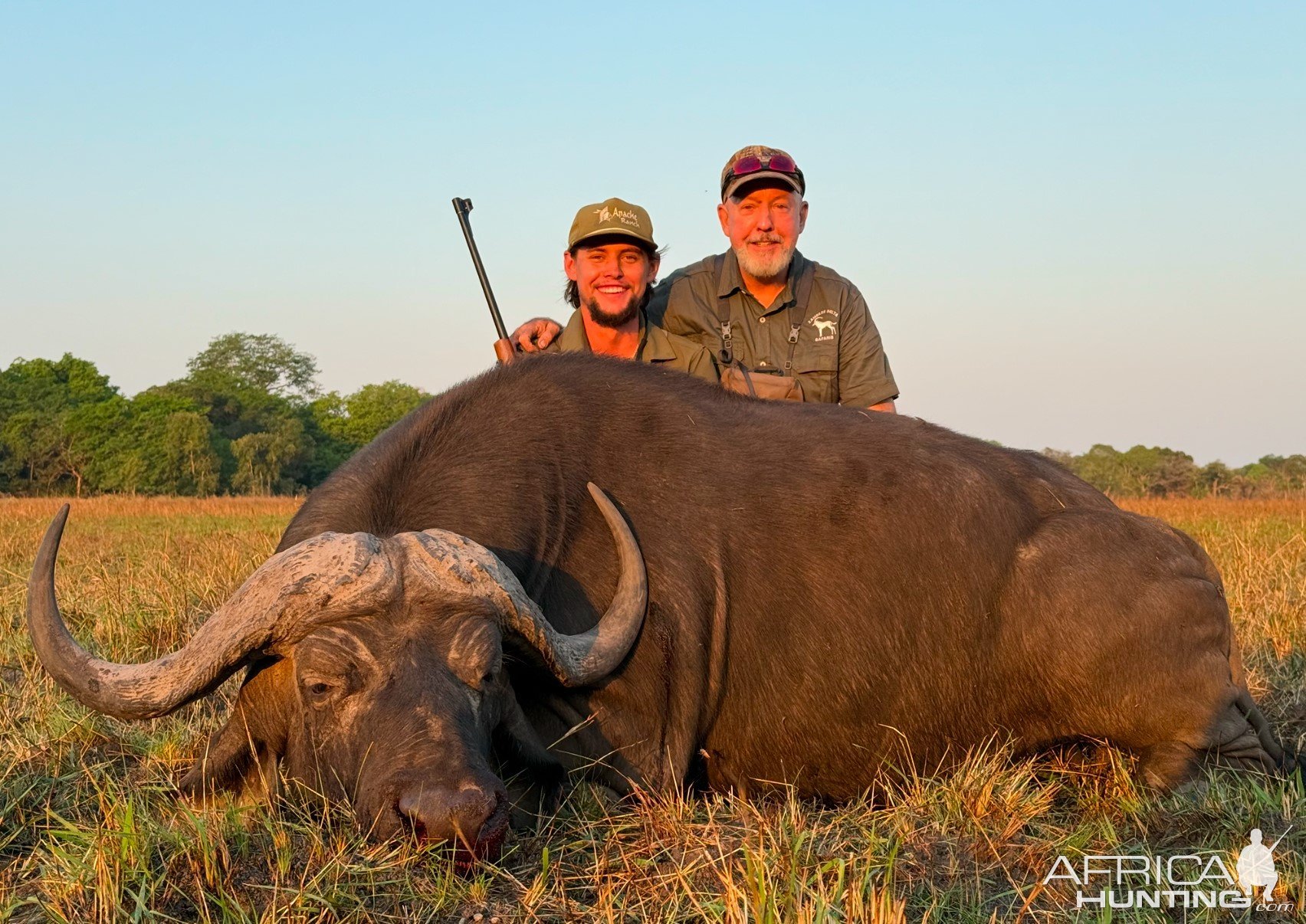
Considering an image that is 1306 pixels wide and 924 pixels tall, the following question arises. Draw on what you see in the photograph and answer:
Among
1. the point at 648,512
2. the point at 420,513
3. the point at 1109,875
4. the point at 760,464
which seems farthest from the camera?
the point at 760,464

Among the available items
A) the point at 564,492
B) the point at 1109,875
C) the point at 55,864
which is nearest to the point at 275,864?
the point at 55,864

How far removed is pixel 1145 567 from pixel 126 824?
370 cm

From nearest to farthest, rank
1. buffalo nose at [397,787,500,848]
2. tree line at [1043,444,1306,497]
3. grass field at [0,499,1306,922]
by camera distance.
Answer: grass field at [0,499,1306,922] < buffalo nose at [397,787,500,848] < tree line at [1043,444,1306,497]

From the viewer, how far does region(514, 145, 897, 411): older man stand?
7.29 meters

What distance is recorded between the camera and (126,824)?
305 centimetres

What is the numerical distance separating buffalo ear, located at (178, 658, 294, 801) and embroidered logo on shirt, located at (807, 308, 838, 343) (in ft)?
15.0

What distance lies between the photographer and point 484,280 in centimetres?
748

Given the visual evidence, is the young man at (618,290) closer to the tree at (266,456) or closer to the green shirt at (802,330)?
the green shirt at (802,330)

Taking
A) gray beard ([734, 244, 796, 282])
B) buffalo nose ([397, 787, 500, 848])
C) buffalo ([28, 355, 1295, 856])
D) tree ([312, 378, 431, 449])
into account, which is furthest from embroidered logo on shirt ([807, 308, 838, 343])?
tree ([312, 378, 431, 449])

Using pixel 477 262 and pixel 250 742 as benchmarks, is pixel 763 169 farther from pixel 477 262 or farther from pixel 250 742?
pixel 250 742

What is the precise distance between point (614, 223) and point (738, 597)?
9.65 feet

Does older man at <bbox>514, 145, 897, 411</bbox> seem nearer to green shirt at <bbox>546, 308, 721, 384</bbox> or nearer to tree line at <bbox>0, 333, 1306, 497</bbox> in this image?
green shirt at <bbox>546, 308, 721, 384</bbox>

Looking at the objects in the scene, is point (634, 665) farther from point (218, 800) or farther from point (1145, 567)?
point (1145, 567)

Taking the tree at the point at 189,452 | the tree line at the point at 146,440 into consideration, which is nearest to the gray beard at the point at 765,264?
the tree line at the point at 146,440
